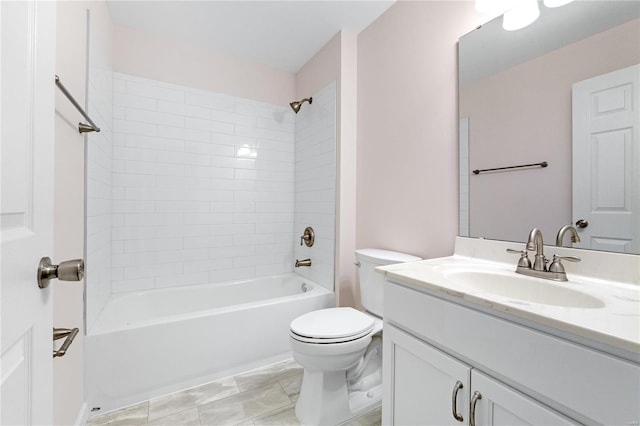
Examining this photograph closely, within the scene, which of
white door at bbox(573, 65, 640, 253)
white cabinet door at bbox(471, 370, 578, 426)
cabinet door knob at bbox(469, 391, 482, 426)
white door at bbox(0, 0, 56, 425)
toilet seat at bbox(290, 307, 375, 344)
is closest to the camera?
white door at bbox(0, 0, 56, 425)

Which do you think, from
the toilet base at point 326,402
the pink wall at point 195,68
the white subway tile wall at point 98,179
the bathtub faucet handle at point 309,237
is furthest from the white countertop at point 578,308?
the pink wall at point 195,68

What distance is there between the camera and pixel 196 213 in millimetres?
2369

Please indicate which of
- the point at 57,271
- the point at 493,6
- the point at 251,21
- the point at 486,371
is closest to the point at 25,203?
the point at 57,271

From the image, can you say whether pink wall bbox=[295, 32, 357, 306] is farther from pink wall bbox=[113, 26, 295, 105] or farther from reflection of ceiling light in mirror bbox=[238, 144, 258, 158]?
reflection of ceiling light in mirror bbox=[238, 144, 258, 158]

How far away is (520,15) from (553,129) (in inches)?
21.6

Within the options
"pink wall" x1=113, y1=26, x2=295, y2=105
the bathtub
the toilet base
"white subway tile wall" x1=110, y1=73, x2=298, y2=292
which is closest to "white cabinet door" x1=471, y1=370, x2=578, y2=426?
the toilet base

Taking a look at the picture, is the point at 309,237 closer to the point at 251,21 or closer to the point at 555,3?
the point at 251,21

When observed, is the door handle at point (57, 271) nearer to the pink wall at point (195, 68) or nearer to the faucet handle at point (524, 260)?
the faucet handle at point (524, 260)

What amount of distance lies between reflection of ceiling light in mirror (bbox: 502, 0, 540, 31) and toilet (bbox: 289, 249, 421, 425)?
3.99 ft

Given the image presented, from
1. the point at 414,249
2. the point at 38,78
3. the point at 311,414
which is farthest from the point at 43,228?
the point at 414,249

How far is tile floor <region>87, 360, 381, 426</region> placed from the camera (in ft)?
4.58

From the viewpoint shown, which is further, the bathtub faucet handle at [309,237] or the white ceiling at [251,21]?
the bathtub faucet handle at [309,237]

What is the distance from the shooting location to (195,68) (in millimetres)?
2350

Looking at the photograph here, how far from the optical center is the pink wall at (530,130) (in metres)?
1.00
